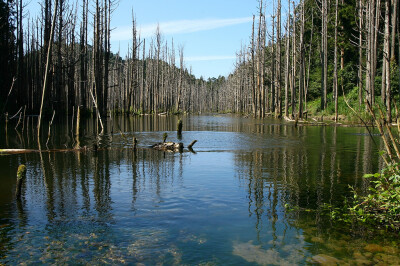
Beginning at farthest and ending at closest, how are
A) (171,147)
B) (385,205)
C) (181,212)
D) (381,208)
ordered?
1. (171,147)
2. (181,212)
3. (381,208)
4. (385,205)

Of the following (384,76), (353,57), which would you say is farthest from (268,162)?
(353,57)

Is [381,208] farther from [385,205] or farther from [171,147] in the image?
[171,147]

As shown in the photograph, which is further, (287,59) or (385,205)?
(287,59)

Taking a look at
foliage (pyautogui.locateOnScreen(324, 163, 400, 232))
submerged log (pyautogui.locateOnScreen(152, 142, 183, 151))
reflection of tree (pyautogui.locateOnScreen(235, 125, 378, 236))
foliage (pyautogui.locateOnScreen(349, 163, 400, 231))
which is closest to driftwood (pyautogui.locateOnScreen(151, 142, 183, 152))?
submerged log (pyautogui.locateOnScreen(152, 142, 183, 151))

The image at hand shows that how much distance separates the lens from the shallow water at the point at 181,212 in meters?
4.36

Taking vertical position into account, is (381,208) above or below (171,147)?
below

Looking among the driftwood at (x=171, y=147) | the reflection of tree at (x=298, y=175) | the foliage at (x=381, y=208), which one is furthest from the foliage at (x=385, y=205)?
the driftwood at (x=171, y=147)

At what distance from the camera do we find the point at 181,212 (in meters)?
5.89

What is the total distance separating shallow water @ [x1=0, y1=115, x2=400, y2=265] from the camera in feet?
14.3

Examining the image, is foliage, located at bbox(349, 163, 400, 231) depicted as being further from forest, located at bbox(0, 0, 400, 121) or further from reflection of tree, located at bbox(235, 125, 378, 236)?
forest, located at bbox(0, 0, 400, 121)

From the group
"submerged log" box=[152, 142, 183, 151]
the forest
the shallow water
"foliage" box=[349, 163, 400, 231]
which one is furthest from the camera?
the forest

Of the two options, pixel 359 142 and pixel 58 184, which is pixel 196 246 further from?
pixel 359 142

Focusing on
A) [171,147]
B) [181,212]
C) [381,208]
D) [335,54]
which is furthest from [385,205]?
[335,54]

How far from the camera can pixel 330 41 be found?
36.2 m
